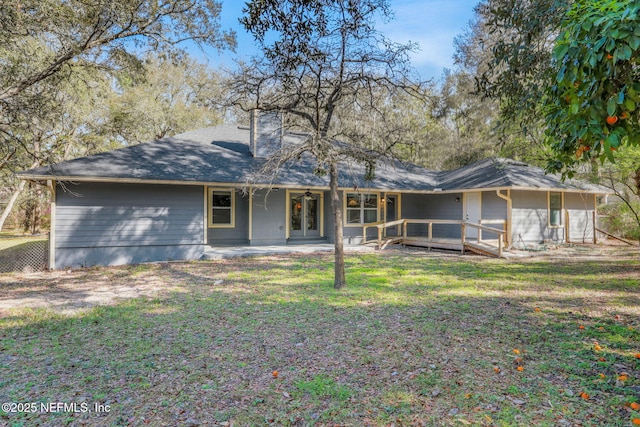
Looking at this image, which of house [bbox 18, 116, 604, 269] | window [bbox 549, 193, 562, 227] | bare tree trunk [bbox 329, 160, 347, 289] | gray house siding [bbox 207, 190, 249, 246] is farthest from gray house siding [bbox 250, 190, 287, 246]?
window [bbox 549, 193, 562, 227]

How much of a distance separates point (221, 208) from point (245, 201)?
87 centimetres

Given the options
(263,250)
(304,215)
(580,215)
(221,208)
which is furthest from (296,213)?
(580,215)

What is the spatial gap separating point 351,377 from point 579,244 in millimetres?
15128

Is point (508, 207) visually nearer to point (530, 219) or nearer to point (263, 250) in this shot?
point (530, 219)

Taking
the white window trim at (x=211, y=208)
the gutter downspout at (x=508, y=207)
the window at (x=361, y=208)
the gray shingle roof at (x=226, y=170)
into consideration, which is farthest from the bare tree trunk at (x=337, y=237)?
the gutter downspout at (x=508, y=207)

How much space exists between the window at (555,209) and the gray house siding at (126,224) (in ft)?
43.6

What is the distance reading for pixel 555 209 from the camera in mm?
14586

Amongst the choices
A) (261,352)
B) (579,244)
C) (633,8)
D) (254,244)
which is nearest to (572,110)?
(633,8)

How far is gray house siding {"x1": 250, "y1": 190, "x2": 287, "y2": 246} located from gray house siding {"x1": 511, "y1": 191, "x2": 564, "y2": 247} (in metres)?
8.41

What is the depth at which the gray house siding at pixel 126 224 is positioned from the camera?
9.40m

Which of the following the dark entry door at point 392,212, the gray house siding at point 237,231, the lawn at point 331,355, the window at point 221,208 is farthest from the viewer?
the dark entry door at point 392,212

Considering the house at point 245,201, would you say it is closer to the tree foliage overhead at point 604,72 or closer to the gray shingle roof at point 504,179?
the gray shingle roof at point 504,179

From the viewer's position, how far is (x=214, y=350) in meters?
4.10

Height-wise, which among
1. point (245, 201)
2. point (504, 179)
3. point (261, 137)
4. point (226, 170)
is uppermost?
point (261, 137)
